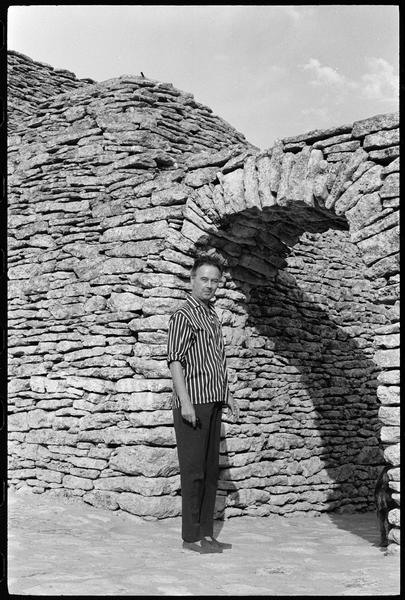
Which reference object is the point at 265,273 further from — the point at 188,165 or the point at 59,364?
the point at 59,364

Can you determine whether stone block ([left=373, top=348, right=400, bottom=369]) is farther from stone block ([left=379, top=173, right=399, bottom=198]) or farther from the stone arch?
stone block ([left=379, top=173, right=399, bottom=198])

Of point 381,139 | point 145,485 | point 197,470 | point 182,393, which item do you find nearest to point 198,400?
point 182,393

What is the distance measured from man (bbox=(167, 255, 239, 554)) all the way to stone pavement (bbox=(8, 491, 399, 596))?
245mm

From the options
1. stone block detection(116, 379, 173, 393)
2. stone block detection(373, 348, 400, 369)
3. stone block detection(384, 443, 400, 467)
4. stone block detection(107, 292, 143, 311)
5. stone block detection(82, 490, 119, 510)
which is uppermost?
stone block detection(107, 292, 143, 311)

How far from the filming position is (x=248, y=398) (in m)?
5.57

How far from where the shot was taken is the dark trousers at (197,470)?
374 centimetres

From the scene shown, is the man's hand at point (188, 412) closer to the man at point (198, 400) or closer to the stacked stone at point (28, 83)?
the man at point (198, 400)

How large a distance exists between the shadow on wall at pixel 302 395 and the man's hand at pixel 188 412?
1.76 m

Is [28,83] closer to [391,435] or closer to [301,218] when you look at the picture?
[301,218]

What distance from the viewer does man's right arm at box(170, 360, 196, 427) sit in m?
3.65

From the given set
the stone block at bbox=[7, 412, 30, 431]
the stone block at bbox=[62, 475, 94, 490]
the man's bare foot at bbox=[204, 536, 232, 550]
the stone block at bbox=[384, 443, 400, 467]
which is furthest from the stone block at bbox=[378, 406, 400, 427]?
the stone block at bbox=[7, 412, 30, 431]

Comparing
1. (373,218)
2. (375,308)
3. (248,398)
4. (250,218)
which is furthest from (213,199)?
(375,308)

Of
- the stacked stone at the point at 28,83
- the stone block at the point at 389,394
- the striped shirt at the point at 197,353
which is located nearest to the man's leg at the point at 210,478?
the striped shirt at the point at 197,353

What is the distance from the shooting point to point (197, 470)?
147 inches
